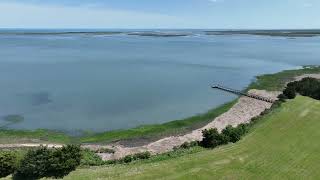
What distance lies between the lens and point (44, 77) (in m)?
103

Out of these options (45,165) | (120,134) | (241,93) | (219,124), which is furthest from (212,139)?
(241,93)

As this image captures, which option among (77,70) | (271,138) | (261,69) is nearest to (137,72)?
(77,70)

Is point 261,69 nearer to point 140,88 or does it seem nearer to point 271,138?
point 140,88

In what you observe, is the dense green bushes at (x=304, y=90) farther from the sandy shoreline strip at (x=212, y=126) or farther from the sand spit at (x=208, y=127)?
the sand spit at (x=208, y=127)

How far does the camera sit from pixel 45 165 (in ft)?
108

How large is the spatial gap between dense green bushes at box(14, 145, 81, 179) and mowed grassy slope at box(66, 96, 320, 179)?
0.86 metres

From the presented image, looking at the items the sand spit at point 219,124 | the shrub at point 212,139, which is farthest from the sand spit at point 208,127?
→ the shrub at point 212,139

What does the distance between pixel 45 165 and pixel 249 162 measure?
16646 millimetres

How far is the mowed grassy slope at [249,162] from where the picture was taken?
3353 centimetres

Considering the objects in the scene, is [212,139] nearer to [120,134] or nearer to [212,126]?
[212,126]

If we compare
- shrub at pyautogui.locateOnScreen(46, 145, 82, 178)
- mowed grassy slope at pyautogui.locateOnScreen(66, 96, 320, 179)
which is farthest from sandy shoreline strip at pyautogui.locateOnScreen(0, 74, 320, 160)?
mowed grassy slope at pyautogui.locateOnScreen(66, 96, 320, 179)

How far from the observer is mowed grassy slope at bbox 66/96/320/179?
3353cm

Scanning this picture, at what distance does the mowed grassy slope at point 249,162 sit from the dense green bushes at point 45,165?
86 cm

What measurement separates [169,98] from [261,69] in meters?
51.3
